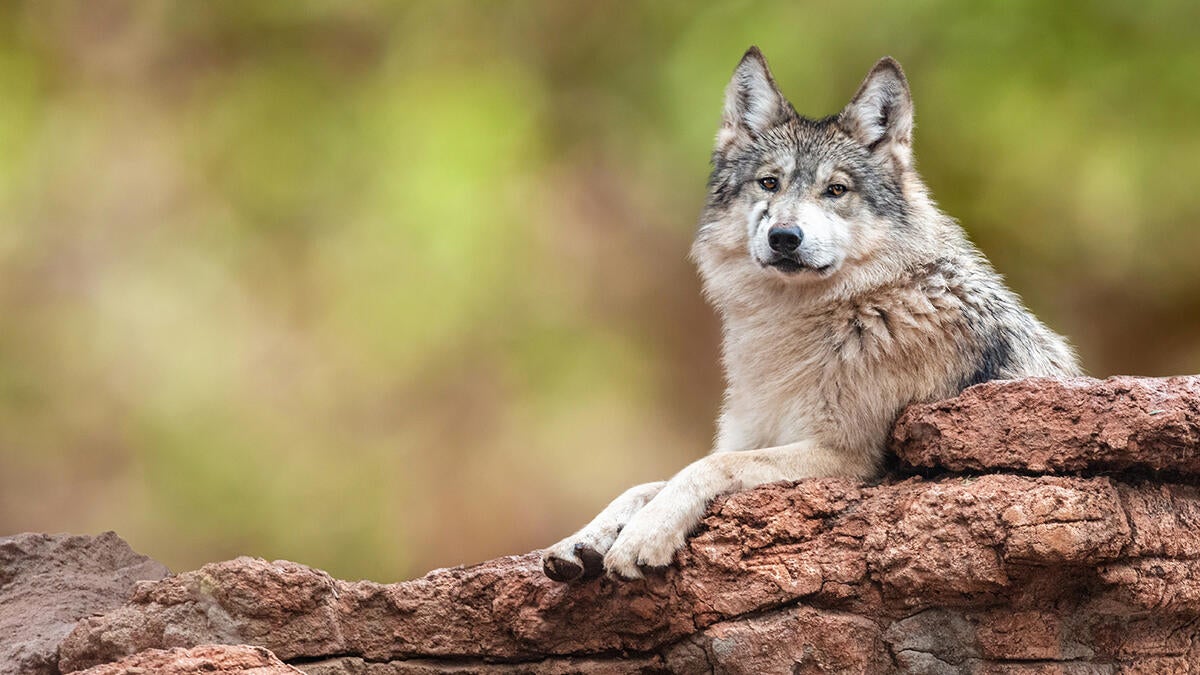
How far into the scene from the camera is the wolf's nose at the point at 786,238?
221 inches

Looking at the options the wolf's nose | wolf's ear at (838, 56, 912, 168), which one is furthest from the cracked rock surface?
wolf's ear at (838, 56, 912, 168)

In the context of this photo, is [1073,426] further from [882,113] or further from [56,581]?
[56,581]

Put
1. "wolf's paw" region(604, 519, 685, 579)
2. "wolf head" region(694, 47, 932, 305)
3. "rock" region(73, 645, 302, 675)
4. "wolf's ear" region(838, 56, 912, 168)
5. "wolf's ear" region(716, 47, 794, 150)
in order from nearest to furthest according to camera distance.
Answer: "rock" region(73, 645, 302, 675) → "wolf's paw" region(604, 519, 685, 579) → "wolf head" region(694, 47, 932, 305) → "wolf's ear" region(838, 56, 912, 168) → "wolf's ear" region(716, 47, 794, 150)

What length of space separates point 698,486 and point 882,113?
205 cm

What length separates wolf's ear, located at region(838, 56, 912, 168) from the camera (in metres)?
6.02

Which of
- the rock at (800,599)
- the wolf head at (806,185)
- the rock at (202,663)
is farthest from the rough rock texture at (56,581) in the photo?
the wolf head at (806,185)

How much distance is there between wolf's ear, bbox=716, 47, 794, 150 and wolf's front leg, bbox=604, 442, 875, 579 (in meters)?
1.67

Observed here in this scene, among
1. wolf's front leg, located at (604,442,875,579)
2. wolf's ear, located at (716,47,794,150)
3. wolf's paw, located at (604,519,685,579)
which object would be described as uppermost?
wolf's ear, located at (716,47,794,150)

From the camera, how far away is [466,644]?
5336mm

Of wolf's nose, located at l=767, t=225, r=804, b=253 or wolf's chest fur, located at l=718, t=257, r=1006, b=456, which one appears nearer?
wolf's chest fur, located at l=718, t=257, r=1006, b=456

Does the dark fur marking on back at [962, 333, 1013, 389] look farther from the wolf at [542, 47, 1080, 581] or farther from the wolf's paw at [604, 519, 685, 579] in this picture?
the wolf's paw at [604, 519, 685, 579]

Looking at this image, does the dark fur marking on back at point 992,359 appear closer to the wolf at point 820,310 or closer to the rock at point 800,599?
the wolf at point 820,310

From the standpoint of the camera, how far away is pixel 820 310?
Result: 5789 mm

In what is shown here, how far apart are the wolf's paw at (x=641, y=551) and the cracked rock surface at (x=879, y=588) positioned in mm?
64
